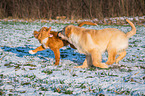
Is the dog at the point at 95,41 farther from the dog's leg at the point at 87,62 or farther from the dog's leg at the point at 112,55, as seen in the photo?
the dog's leg at the point at 87,62

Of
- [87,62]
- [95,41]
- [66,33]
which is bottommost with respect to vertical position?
[87,62]

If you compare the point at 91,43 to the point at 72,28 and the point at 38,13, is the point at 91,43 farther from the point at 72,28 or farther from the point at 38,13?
the point at 38,13

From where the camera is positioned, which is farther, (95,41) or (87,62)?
(87,62)

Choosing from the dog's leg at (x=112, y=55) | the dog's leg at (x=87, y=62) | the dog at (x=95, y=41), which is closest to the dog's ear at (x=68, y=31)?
the dog at (x=95, y=41)

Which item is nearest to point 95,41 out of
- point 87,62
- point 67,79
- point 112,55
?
point 112,55

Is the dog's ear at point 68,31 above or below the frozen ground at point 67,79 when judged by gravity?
above

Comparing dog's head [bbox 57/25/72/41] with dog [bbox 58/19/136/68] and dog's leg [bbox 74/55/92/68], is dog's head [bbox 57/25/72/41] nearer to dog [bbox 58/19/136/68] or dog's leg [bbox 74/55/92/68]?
dog [bbox 58/19/136/68]

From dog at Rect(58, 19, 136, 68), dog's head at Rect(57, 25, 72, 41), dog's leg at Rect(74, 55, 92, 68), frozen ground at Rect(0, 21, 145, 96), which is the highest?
dog's head at Rect(57, 25, 72, 41)

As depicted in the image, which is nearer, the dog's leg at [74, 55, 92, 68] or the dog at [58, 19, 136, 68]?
the dog at [58, 19, 136, 68]

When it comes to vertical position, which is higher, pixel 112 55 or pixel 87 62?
pixel 112 55

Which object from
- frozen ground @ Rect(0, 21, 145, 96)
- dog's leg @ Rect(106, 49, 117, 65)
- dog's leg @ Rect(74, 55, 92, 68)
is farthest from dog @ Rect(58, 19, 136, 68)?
frozen ground @ Rect(0, 21, 145, 96)

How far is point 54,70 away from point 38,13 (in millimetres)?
20155

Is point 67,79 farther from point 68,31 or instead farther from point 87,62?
point 68,31

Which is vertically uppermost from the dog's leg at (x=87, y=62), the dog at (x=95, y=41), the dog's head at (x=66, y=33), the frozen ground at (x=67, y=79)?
the dog's head at (x=66, y=33)
